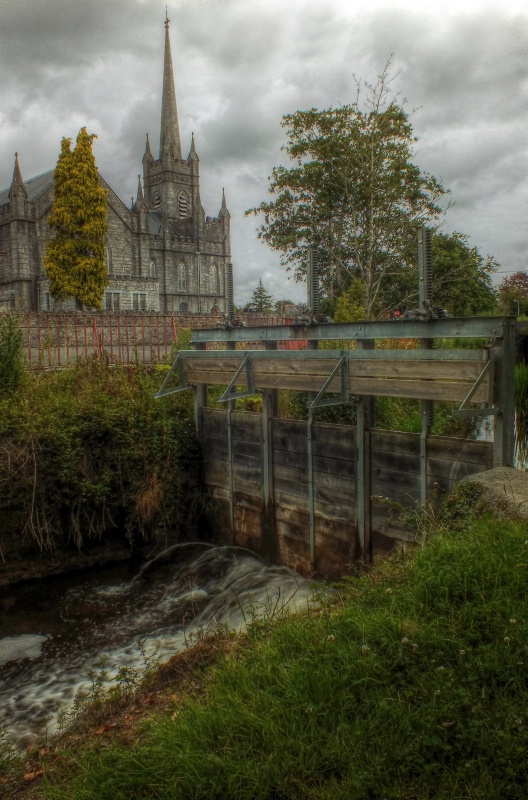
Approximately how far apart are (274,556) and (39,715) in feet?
15.2

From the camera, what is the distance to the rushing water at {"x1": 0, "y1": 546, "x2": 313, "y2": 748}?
770 cm

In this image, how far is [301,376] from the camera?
9953 mm

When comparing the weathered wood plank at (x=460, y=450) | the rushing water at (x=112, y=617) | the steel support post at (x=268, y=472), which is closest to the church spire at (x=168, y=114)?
the steel support post at (x=268, y=472)

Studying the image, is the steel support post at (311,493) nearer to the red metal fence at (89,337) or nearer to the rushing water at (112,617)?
the rushing water at (112,617)

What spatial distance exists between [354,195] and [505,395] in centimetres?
2304

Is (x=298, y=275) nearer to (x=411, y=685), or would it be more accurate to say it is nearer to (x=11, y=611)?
(x=11, y=611)

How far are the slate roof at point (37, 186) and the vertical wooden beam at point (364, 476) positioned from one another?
1736 inches

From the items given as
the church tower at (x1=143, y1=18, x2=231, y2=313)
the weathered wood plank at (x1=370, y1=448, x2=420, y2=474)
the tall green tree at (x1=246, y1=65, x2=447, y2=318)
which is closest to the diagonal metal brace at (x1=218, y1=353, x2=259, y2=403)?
the weathered wood plank at (x1=370, y1=448, x2=420, y2=474)

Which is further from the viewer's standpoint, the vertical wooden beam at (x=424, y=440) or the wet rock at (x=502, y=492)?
the vertical wooden beam at (x=424, y=440)

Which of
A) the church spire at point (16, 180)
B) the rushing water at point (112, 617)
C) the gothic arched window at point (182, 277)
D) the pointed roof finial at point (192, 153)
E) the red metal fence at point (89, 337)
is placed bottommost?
the rushing water at point (112, 617)

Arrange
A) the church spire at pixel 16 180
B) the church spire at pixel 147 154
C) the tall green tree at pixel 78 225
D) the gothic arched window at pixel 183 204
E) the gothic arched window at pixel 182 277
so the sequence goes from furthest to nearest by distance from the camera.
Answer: the church spire at pixel 147 154 → the gothic arched window at pixel 183 204 → the gothic arched window at pixel 182 277 → the church spire at pixel 16 180 → the tall green tree at pixel 78 225

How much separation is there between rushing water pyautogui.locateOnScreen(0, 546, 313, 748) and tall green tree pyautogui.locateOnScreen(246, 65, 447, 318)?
17078mm

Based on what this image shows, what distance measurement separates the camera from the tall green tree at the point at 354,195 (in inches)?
1084

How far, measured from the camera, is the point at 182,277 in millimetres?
62719
